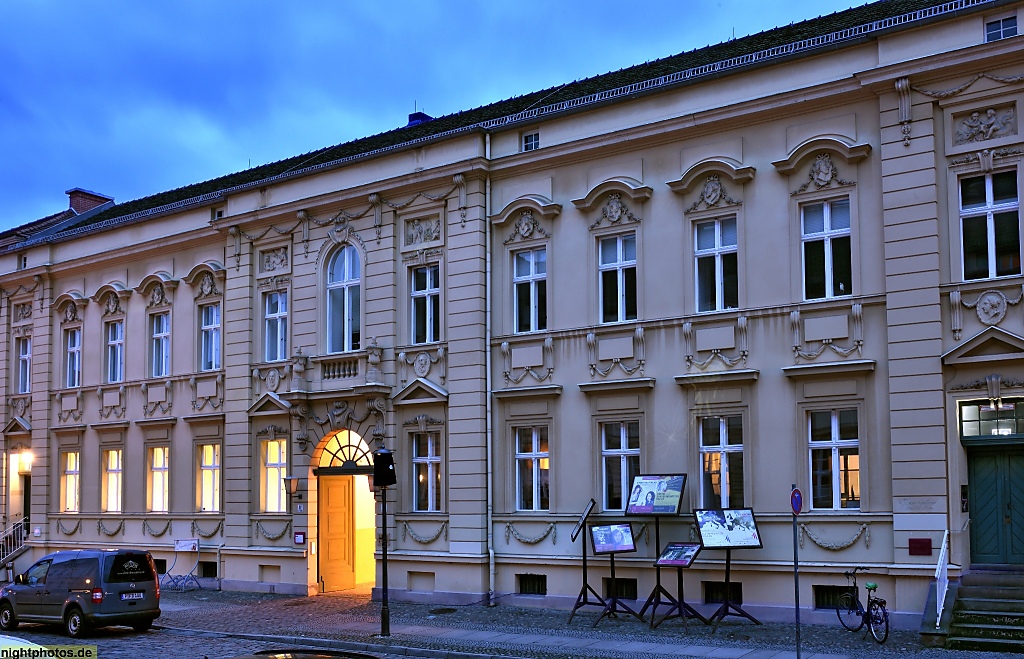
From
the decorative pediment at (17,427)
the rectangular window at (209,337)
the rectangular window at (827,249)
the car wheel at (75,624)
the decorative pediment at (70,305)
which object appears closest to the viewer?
the rectangular window at (827,249)

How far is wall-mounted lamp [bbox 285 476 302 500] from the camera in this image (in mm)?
28922

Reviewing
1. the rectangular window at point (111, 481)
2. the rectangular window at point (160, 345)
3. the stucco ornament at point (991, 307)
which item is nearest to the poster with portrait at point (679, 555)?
the stucco ornament at point (991, 307)

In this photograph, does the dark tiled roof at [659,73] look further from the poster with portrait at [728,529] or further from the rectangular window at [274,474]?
the poster with portrait at [728,529]

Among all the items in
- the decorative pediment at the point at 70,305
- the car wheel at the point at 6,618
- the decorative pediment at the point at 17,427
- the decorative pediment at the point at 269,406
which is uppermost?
the decorative pediment at the point at 70,305

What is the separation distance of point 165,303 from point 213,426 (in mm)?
4584

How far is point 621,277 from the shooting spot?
2428 cm

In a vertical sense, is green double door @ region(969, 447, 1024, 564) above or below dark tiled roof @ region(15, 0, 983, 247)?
below

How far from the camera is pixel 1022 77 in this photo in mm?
19391

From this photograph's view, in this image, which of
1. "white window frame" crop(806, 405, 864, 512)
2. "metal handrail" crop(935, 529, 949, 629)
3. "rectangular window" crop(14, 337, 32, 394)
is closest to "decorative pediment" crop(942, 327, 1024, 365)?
"white window frame" crop(806, 405, 864, 512)

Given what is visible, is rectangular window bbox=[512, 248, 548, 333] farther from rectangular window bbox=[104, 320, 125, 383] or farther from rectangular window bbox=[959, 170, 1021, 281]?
rectangular window bbox=[104, 320, 125, 383]

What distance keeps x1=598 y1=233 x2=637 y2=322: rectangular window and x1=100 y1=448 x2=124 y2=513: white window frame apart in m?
18.0

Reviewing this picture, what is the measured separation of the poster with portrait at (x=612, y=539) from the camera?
21969 millimetres

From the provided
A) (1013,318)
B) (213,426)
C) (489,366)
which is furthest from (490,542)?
(1013,318)

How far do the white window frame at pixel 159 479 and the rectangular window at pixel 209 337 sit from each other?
9.75 feet
